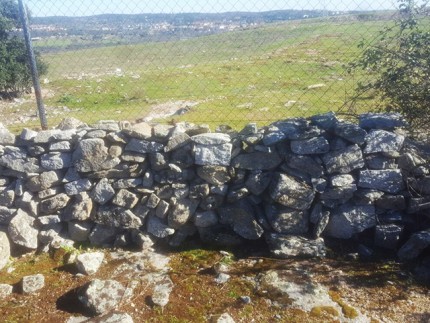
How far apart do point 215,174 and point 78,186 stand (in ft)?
5.61

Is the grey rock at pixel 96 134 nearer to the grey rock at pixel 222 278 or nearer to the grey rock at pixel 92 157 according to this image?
the grey rock at pixel 92 157

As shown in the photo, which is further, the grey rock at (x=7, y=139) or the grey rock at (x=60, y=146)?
the grey rock at (x=7, y=139)

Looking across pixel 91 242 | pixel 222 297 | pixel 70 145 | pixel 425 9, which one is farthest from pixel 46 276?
pixel 425 9

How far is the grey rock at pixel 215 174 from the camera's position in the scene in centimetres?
490

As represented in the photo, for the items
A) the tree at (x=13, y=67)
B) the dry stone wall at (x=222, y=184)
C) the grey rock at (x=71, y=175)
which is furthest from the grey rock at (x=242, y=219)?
the tree at (x=13, y=67)

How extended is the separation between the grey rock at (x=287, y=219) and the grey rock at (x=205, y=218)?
684 mm

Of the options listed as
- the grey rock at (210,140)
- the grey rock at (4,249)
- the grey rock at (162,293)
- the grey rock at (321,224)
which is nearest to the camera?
the grey rock at (162,293)

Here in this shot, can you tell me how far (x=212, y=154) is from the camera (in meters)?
4.86

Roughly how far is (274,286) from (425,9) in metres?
4.19

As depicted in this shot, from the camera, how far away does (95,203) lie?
16.8 feet

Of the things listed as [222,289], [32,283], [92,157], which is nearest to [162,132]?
[92,157]

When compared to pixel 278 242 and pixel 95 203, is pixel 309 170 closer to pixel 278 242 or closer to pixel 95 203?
pixel 278 242

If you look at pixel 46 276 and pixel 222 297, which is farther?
pixel 46 276

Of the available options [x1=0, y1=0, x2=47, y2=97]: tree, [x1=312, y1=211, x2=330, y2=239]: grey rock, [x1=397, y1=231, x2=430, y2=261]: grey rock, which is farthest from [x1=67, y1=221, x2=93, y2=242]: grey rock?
[x1=0, y1=0, x2=47, y2=97]: tree
